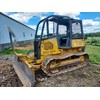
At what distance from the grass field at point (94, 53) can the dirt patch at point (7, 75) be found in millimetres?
1793

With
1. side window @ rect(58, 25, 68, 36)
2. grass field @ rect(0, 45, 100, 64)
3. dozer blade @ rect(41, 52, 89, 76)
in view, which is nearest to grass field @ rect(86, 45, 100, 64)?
grass field @ rect(0, 45, 100, 64)

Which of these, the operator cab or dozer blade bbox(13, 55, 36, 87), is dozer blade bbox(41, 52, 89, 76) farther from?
dozer blade bbox(13, 55, 36, 87)

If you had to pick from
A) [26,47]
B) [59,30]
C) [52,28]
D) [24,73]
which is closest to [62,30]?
[59,30]

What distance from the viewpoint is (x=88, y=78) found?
12.8ft

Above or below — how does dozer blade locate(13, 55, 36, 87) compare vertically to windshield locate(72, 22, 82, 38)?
below

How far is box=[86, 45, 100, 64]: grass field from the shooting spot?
419cm

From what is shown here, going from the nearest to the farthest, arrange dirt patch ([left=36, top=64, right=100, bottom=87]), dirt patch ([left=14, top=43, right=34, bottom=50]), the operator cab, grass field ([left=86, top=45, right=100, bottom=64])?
dirt patch ([left=36, top=64, right=100, bottom=87])
the operator cab
grass field ([left=86, top=45, right=100, bottom=64])
dirt patch ([left=14, top=43, right=34, bottom=50])

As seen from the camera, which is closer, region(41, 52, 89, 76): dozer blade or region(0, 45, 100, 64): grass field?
region(41, 52, 89, 76): dozer blade

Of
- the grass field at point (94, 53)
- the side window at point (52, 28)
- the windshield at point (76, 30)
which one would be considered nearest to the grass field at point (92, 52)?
the grass field at point (94, 53)

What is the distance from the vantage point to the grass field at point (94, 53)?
419 cm

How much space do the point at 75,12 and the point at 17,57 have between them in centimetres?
164

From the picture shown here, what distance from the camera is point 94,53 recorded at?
13.8ft
